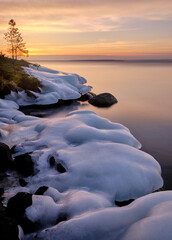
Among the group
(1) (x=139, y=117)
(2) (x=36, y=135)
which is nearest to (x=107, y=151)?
(2) (x=36, y=135)

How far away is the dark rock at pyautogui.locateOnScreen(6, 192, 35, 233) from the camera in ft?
15.4

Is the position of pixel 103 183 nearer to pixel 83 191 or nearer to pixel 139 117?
pixel 83 191

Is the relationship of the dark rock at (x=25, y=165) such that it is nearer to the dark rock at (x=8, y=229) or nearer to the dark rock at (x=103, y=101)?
the dark rock at (x=8, y=229)

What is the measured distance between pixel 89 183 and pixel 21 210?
2.47 meters

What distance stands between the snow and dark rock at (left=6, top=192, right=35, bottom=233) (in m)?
0.11

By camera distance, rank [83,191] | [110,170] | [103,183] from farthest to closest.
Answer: [110,170]
[103,183]
[83,191]

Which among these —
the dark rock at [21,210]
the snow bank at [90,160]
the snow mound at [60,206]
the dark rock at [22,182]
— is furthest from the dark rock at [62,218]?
the dark rock at [22,182]

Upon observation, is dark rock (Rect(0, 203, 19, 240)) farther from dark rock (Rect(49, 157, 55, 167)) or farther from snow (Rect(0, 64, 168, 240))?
dark rock (Rect(49, 157, 55, 167))

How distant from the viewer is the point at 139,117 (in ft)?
61.4

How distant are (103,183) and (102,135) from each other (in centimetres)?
339

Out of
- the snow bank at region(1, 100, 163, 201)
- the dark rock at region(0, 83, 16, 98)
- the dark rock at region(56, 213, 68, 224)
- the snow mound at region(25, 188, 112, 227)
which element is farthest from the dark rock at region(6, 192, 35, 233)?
the dark rock at region(0, 83, 16, 98)

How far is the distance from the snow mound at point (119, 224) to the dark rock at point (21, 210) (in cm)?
39

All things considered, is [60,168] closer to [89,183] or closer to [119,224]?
[89,183]

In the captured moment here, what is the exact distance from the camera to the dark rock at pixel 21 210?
4707 millimetres
